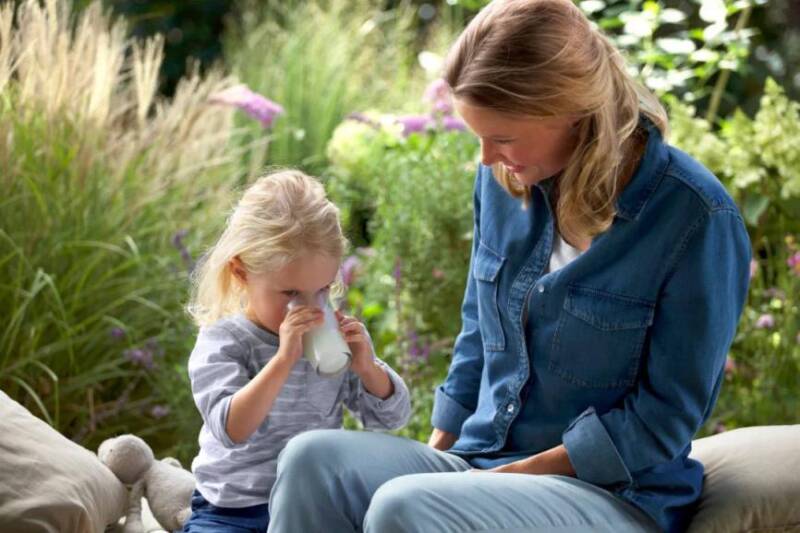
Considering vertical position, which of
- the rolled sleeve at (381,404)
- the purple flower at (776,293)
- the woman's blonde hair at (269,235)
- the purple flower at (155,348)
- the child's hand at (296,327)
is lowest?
the purple flower at (155,348)

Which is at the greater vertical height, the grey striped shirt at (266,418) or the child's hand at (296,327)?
the child's hand at (296,327)

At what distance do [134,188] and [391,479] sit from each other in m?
2.16

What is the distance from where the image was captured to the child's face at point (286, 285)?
254 centimetres

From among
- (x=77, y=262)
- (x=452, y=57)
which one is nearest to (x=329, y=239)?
(x=452, y=57)

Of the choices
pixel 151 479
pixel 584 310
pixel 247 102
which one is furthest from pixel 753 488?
pixel 247 102

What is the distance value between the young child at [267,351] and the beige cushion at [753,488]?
62 cm

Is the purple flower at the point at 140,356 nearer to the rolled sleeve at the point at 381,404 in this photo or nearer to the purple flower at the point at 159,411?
the purple flower at the point at 159,411

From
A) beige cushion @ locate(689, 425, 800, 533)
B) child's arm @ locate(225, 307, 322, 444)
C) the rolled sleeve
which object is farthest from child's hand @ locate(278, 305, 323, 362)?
beige cushion @ locate(689, 425, 800, 533)

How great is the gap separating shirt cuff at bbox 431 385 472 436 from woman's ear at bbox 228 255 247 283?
50 centimetres

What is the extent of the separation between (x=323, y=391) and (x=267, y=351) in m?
0.14

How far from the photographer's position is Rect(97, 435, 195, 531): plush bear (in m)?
2.89

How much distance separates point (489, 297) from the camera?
2660mm

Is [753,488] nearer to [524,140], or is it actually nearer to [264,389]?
[524,140]

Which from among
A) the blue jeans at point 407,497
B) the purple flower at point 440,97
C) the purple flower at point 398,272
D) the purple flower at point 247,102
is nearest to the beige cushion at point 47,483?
the blue jeans at point 407,497
